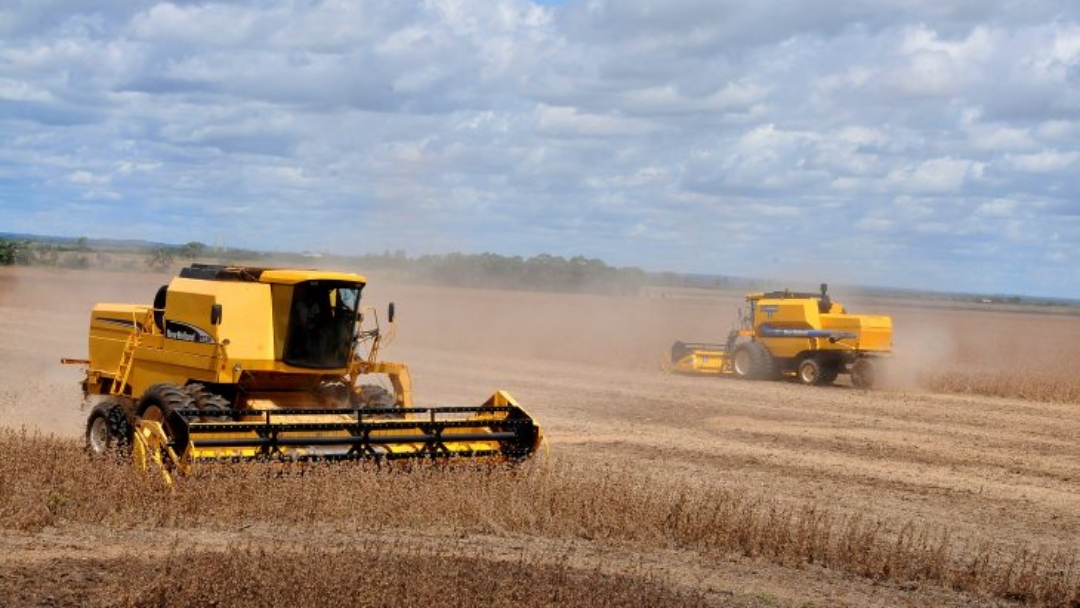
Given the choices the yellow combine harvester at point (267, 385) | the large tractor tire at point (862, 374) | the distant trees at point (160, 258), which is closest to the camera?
the yellow combine harvester at point (267, 385)

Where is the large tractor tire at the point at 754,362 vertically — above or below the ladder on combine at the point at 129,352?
below

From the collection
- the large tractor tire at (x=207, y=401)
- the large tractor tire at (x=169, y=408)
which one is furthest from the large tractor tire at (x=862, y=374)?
the large tractor tire at (x=169, y=408)

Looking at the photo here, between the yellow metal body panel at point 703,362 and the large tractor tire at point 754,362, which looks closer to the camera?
the large tractor tire at point 754,362

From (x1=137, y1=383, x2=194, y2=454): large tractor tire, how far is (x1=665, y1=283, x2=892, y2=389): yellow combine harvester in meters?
20.2

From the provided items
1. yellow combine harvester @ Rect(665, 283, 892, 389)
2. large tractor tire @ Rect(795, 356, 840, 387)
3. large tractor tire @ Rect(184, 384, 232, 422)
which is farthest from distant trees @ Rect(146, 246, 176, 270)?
large tractor tire @ Rect(184, 384, 232, 422)

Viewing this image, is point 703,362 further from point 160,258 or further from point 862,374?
point 160,258

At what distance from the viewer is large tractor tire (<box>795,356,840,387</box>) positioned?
32.3 meters

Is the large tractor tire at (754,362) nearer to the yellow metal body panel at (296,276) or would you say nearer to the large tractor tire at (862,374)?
the large tractor tire at (862,374)

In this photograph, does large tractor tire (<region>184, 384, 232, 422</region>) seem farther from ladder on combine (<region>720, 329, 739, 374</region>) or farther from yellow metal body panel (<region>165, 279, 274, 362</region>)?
ladder on combine (<region>720, 329, 739, 374</region>)

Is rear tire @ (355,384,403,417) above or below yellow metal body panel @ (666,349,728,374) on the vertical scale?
above

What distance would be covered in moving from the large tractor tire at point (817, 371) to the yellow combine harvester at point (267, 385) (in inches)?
696

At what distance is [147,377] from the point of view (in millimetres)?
16250

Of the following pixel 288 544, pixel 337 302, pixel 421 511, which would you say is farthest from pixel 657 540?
pixel 337 302

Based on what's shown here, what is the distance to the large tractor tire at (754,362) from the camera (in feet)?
108
